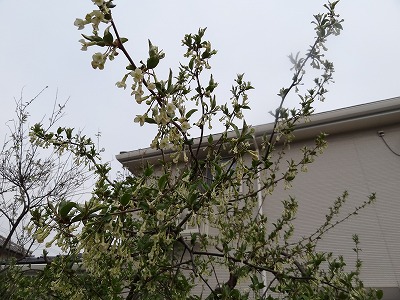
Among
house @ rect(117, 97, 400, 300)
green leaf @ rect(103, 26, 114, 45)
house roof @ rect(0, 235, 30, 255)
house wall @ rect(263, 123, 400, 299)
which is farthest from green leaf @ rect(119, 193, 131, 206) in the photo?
house wall @ rect(263, 123, 400, 299)

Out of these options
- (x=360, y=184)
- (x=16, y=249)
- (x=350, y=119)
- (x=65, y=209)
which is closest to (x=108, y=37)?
(x=65, y=209)

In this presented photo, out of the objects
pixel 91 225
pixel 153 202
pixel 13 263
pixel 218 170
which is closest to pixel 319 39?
pixel 218 170

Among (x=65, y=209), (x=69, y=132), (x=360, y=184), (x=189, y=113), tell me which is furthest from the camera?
(x=360, y=184)

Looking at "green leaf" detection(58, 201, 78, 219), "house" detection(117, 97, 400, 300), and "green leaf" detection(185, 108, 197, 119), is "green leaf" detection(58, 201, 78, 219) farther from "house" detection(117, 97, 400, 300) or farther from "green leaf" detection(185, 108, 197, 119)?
"house" detection(117, 97, 400, 300)

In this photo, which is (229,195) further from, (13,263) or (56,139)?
(13,263)

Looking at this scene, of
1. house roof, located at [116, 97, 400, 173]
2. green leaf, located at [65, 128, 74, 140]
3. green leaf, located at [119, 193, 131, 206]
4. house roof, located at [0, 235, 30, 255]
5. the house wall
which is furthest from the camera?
house roof, located at [116, 97, 400, 173]

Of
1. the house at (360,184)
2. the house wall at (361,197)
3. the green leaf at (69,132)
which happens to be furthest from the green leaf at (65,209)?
the house wall at (361,197)

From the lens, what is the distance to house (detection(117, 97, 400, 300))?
6062mm

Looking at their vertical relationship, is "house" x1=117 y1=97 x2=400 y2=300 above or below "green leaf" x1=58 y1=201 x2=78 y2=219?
above

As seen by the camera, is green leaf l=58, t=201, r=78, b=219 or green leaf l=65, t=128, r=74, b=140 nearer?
green leaf l=58, t=201, r=78, b=219

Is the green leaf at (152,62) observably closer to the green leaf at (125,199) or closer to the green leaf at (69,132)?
the green leaf at (125,199)

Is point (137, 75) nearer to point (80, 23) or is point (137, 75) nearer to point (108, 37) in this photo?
point (108, 37)

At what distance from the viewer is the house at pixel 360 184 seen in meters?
6.06

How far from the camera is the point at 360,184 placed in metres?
6.80
